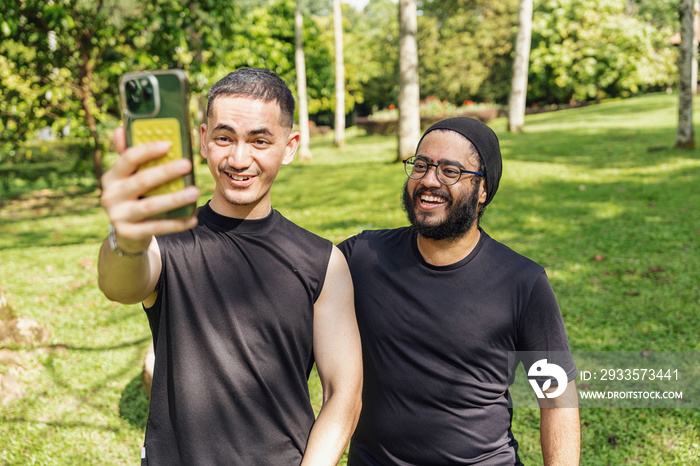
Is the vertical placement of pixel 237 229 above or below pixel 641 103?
below

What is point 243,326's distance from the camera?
7.05ft

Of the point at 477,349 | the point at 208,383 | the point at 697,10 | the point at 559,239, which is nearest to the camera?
the point at 208,383

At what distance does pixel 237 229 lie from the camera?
7.32 feet

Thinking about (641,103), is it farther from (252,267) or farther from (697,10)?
(252,267)

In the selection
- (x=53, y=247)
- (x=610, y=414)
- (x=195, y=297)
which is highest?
(x=195, y=297)

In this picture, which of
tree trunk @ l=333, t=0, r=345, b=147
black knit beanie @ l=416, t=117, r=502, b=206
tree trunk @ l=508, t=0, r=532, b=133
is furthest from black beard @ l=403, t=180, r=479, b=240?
tree trunk @ l=333, t=0, r=345, b=147

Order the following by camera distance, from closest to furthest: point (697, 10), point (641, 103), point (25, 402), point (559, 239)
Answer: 1. point (25, 402)
2. point (559, 239)
3. point (697, 10)
4. point (641, 103)

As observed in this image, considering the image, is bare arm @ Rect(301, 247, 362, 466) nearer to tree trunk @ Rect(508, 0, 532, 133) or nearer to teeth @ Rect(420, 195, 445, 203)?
teeth @ Rect(420, 195, 445, 203)

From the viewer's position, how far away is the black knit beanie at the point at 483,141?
2.77 meters

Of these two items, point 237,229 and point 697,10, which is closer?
point 237,229

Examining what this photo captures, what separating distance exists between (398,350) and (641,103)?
27421 mm

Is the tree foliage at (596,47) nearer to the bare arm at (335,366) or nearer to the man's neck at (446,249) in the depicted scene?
the man's neck at (446,249)

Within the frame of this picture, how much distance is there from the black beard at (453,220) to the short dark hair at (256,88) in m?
0.92

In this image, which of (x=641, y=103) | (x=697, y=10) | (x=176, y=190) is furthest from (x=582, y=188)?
(x=641, y=103)
